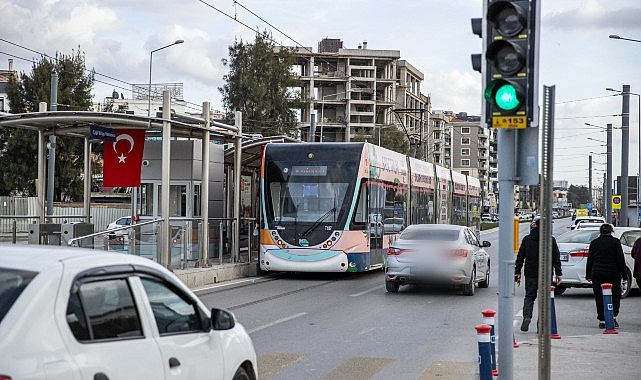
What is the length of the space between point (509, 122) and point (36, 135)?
45.3 metres

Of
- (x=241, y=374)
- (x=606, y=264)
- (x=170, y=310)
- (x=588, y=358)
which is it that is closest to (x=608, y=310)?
(x=606, y=264)

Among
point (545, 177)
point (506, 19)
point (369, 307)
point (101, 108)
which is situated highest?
point (101, 108)

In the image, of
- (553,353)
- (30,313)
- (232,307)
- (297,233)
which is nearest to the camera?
(30,313)

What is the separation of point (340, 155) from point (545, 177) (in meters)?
17.0

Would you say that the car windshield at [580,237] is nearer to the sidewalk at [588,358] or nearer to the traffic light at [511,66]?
the sidewalk at [588,358]

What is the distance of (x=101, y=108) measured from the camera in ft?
195

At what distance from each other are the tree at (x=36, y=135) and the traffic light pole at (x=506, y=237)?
43.3m

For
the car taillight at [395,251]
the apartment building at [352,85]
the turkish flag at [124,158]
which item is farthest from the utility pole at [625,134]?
the apartment building at [352,85]

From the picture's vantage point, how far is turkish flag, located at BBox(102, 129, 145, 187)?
2248cm

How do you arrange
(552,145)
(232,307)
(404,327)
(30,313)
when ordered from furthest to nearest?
1. (232,307)
2. (404,327)
3. (552,145)
4. (30,313)

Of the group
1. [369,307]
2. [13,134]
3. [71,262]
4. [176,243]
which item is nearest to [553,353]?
[369,307]

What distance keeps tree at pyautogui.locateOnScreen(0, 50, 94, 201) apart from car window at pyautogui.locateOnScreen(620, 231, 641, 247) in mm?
34369

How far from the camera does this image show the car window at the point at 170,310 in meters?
5.82

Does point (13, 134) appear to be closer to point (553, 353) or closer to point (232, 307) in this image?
point (232, 307)
